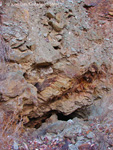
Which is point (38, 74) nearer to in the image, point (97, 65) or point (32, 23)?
point (32, 23)

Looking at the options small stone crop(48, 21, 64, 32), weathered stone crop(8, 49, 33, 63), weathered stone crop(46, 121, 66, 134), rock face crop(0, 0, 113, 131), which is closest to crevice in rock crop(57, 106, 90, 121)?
rock face crop(0, 0, 113, 131)

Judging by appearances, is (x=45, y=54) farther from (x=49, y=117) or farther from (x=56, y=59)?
(x=49, y=117)

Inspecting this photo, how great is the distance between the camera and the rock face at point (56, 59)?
3.19m

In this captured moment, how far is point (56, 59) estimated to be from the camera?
3.74 m

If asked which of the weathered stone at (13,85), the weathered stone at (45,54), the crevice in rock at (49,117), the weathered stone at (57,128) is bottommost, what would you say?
the crevice in rock at (49,117)

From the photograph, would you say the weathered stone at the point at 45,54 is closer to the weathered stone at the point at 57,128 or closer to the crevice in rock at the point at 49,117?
the weathered stone at the point at 57,128

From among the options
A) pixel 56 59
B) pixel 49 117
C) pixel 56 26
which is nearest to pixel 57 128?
pixel 49 117

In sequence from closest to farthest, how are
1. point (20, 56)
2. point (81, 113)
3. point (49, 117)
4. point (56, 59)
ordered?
point (20, 56) → point (56, 59) → point (49, 117) → point (81, 113)

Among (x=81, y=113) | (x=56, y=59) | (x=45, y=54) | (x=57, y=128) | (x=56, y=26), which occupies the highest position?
(x=56, y=26)

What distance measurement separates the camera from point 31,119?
4.15 m

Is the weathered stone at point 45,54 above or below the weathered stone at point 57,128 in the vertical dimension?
above

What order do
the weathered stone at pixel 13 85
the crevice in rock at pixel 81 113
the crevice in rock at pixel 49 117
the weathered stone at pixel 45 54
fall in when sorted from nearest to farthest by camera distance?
the weathered stone at pixel 13 85
the weathered stone at pixel 45 54
the crevice in rock at pixel 49 117
the crevice in rock at pixel 81 113

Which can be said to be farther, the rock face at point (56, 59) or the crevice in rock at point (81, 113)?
the crevice in rock at point (81, 113)

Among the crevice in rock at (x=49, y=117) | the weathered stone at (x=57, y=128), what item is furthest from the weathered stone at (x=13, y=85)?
the crevice in rock at (x=49, y=117)
